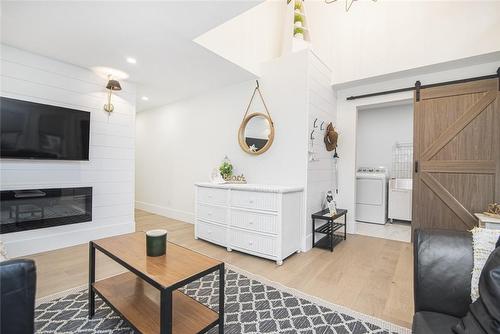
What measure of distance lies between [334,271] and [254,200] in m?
1.13

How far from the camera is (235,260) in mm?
2746

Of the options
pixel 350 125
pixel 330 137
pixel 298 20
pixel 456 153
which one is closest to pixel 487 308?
pixel 330 137

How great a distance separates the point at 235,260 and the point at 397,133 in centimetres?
445

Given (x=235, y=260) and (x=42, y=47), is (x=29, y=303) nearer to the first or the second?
(x=235, y=260)

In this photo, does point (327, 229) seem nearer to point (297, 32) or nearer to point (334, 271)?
point (334, 271)

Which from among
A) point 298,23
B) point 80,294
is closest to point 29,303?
point 80,294

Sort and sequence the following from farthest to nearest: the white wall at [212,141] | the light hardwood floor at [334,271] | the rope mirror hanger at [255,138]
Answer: the rope mirror hanger at [255,138] → the white wall at [212,141] → the light hardwood floor at [334,271]

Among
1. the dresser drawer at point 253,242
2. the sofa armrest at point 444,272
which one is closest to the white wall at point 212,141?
the dresser drawer at point 253,242

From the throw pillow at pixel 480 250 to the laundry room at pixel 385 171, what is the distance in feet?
9.66

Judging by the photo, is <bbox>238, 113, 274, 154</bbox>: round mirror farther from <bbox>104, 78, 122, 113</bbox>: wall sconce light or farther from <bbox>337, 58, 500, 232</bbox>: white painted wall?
<bbox>104, 78, 122, 113</bbox>: wall sconce light

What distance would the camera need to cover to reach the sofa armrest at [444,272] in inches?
43.4

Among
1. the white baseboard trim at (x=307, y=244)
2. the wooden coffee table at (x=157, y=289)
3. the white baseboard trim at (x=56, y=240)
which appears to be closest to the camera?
the wooden coffee table at (x=157, y=289)

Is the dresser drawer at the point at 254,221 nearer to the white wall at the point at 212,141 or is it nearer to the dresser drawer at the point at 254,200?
the dresser drawer at the point at 254,200

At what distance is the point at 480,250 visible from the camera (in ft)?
3.66
